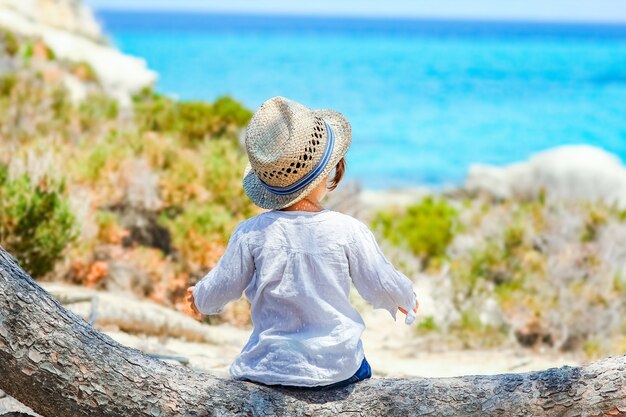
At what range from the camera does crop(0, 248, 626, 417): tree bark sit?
322 cm

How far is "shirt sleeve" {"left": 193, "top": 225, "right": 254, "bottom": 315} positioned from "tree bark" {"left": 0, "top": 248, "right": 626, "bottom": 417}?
274 mm

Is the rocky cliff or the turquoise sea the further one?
the turquoise sea

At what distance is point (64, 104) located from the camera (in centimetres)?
1196

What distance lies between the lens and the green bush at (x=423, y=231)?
34.8 feet

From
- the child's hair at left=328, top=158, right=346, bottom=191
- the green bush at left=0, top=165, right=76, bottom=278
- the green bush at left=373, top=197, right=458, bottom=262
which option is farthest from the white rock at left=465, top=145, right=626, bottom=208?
the child's hair at left=328, top=158, right=346, bottom=191

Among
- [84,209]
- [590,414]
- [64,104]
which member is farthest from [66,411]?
[64,104]

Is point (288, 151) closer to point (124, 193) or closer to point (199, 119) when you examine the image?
point (124, 193)

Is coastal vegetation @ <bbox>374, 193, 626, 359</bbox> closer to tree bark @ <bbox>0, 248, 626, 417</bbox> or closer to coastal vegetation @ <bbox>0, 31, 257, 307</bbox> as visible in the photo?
coastal vegetation @ <bbox>0, 31, 257, 307</bbox>

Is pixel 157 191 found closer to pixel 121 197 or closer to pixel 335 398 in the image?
pixel 121 197

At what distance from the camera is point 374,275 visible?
3465mm

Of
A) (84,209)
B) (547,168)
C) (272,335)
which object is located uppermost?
(272,335)

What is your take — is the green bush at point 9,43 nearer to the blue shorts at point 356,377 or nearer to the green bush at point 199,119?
the green bush at point 199,119

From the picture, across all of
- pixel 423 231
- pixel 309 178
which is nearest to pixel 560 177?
pixel 423 231

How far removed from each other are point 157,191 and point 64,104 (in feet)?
13.0
